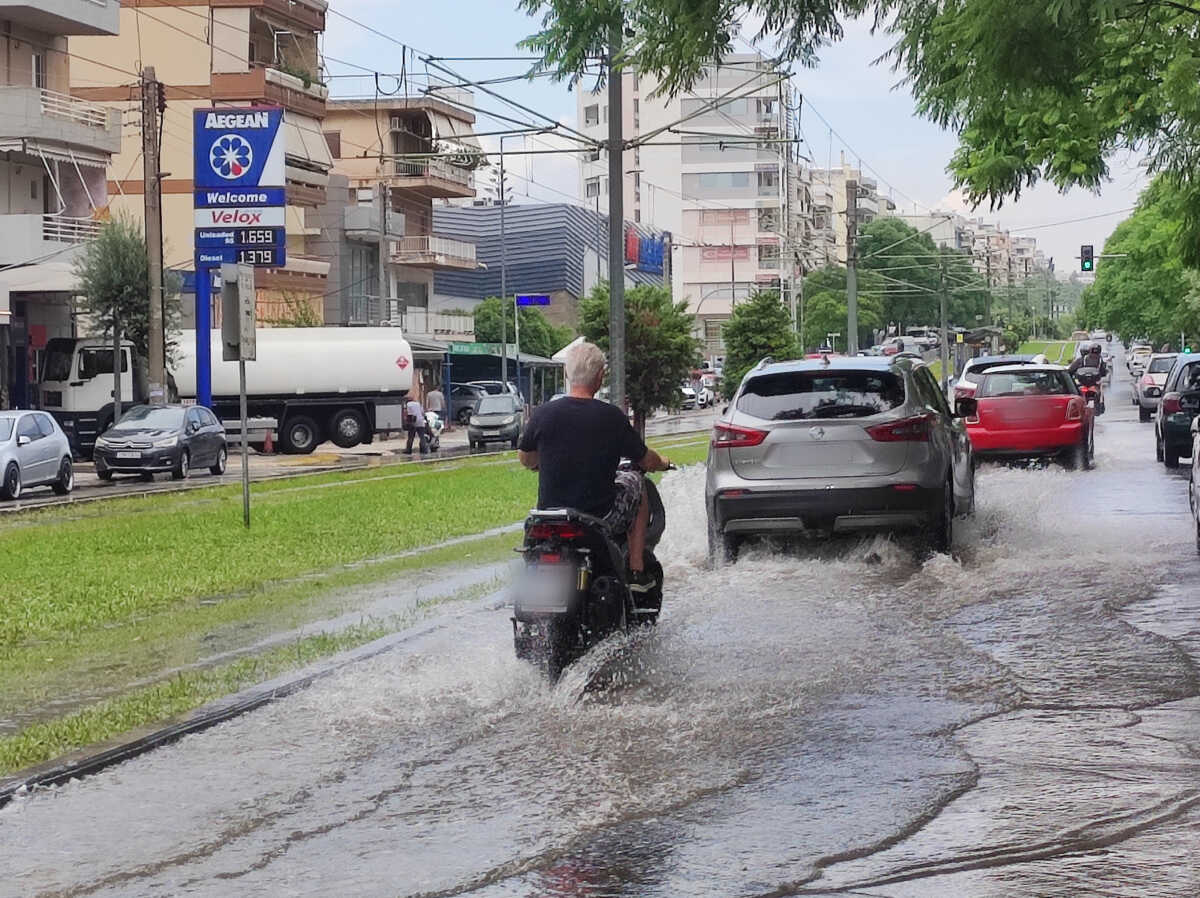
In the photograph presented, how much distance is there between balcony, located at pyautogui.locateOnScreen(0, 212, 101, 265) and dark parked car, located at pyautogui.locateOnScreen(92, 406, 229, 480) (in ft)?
28.7

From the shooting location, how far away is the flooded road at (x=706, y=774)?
5676 millimetres

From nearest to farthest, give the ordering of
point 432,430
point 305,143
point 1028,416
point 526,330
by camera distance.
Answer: point 1028,416
point 432,430
point 305,143
point 526,330

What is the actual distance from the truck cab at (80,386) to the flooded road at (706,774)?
107ft

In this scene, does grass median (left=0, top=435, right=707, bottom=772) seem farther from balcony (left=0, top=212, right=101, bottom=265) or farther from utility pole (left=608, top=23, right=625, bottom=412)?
balcony (left=0, top=212, right=101, bottom=265)

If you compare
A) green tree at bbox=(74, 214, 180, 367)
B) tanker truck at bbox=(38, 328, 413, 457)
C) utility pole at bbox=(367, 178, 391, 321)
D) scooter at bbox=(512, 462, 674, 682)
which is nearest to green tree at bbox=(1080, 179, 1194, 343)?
tanker truck at bbox=(38, 328, 413, 457)

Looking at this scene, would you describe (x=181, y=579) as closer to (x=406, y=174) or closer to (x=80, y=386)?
(x=80, y=386)

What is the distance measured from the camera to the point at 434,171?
77625 mm

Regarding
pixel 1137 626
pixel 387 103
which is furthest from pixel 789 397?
pixel 387 103

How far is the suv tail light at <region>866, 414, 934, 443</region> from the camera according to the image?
1406 cm

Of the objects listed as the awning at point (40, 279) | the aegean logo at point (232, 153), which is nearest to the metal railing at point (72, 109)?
the awning at point (40, 279)

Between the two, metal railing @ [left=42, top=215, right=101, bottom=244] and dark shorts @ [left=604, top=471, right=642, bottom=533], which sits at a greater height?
metal railing @ [left=42, top=215, right=101, bottom=244]

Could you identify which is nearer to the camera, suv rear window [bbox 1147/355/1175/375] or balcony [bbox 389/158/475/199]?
suv rear window [bbox 1147/355/1175/375]

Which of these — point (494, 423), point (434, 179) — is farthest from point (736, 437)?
point (434, 179)

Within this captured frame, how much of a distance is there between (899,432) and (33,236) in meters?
34.9
